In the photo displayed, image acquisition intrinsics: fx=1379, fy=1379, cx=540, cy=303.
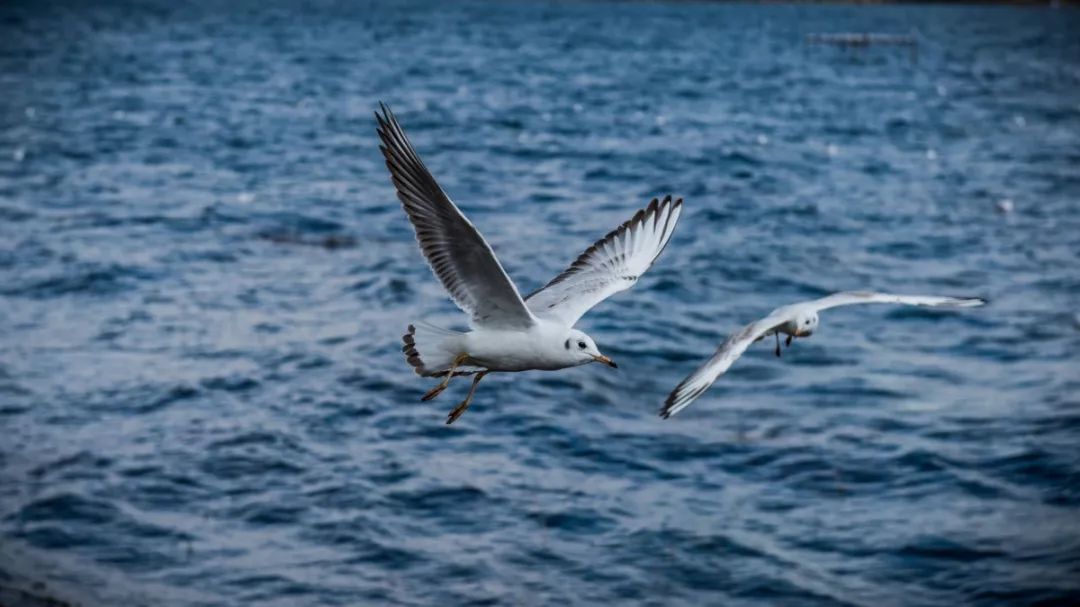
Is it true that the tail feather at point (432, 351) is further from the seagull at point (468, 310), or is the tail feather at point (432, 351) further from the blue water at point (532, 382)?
the blue water at point (532, 382)

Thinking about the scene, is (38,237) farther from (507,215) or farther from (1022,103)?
(1022,103)

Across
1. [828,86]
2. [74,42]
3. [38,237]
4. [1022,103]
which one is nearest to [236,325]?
[38,237]

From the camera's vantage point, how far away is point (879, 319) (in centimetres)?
2066

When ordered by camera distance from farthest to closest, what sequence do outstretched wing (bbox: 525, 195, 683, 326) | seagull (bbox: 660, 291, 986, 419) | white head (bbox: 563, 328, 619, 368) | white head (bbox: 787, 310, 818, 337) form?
outstretched wing (bbox: 525, 195, 683, 326)
white head (bbox: 787, 310, 818, 337)
white head (bbox: 563, 328, 619, 368)
seagull (bbox: 660, 291, 986, 419)

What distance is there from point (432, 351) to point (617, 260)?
1810 mm

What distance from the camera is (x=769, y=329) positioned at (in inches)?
322

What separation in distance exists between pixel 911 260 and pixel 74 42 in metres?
63.0

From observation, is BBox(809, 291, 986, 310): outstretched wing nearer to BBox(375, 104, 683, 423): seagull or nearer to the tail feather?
BBox(375, 104, 683, 423): seagull

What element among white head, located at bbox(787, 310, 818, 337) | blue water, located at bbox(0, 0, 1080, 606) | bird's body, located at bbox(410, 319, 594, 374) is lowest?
blue water, located at bbox(0, 0, 1080, 606)

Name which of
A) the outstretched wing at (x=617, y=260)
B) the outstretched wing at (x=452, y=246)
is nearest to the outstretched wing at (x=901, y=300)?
the outstretched wing at (x=617, y=260)

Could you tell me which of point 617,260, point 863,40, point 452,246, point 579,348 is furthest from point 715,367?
point 863,40

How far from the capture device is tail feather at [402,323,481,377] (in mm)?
7758

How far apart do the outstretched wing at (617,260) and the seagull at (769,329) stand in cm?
94

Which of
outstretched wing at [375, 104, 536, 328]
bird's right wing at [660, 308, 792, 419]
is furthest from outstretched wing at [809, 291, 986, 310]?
outstretched wing at [375, 104, 536, 328]
